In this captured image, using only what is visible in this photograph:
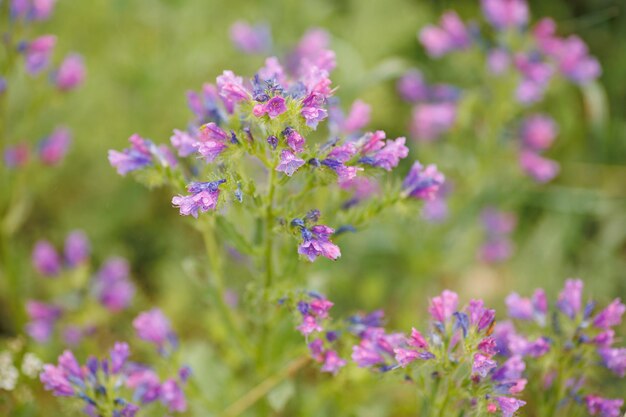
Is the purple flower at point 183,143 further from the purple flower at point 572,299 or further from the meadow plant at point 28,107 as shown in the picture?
the purple flower at point 572,299

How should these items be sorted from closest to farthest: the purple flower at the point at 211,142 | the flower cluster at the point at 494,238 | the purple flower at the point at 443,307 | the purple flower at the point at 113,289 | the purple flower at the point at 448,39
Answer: the purple flower at the point at 211,142, the purple flower at the point at 443,307, the purple flower at the point at 113,289, the purple flower at the point at 448,39, the flower cluster at the point at 494,238

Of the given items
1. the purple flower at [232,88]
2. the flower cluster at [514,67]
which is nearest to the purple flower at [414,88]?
the flower cluster at [514,67]

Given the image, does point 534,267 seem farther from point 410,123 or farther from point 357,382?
point 357,382

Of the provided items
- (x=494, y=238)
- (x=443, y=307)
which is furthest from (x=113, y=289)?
(x=494, y=238)

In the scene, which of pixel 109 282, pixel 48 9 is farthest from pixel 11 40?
pixel 109 282

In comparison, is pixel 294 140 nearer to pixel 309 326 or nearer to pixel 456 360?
pixel 309 326

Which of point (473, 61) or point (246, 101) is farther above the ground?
point (473, 61)
